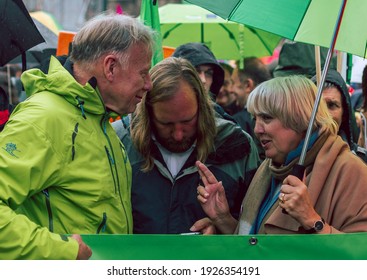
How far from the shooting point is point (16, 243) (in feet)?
12.0

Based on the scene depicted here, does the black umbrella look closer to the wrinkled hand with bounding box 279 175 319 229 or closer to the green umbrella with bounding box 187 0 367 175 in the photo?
the green umbrella with bounding box 187 0 367 175

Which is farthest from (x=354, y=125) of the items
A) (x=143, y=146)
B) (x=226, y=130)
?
(x=143, y=146)

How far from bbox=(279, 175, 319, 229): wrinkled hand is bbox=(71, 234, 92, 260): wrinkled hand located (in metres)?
0.92

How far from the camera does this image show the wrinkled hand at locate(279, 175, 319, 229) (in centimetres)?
407

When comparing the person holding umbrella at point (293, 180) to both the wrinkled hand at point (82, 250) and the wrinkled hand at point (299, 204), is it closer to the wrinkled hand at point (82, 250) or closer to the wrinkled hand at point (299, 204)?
the wrinkled hand at point (299, 204)

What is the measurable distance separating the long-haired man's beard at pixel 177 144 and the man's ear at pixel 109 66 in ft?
2.75

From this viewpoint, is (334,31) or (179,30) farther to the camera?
(179,30)

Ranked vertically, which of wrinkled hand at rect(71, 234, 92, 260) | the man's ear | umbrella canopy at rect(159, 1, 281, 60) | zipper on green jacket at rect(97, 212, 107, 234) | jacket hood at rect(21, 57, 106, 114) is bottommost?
umbrella canopy at rect(159, 1, 281, 60)

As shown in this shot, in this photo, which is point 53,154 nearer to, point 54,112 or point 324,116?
point 54,112

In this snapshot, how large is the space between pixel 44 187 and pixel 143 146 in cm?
125

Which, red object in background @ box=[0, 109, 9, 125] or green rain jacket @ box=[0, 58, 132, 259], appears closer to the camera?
green rain jacket @ box=[0, 58, 132, 259]

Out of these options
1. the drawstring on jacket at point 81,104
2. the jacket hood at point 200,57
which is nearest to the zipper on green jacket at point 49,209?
the drawstring on jacket at point 81,104

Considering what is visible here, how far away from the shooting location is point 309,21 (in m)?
4.52

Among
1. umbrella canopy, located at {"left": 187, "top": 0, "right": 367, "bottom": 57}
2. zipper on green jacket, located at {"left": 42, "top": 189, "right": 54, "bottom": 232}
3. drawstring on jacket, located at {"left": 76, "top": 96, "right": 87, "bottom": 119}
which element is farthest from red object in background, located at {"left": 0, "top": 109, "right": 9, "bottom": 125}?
umbrella canopy, located at {"left": 187, "top": 0, "right": 367, "bottom": 57}
